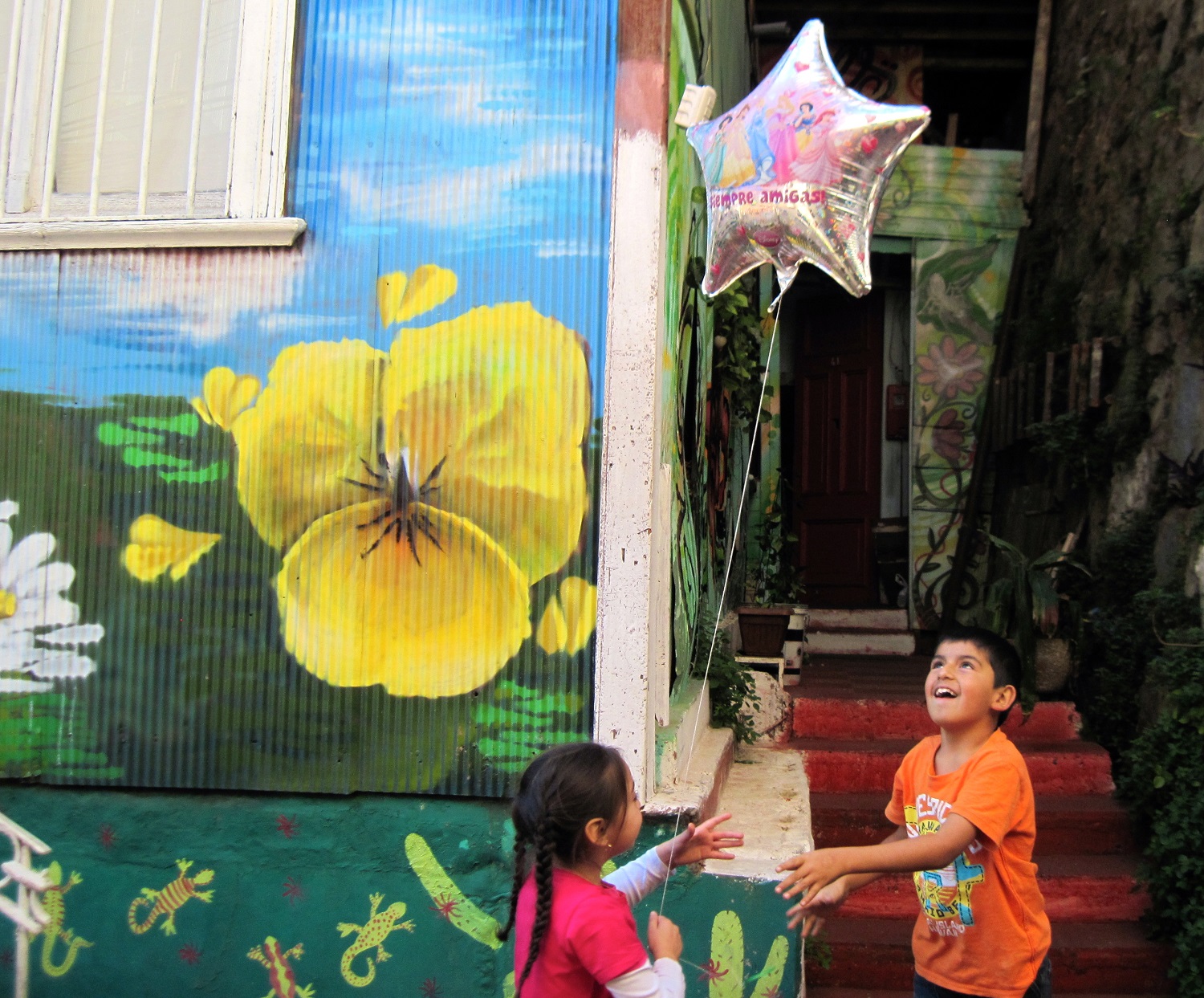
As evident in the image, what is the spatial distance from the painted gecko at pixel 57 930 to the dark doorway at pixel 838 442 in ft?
22.8

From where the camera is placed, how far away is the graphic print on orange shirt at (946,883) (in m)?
2.39

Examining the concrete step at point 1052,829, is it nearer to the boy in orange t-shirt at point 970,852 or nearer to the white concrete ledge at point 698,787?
the white concrete ledge at point 698,787

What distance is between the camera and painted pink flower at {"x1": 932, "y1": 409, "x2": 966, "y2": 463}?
8.79 meters

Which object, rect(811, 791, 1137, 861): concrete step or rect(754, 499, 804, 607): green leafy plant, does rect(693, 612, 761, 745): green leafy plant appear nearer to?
rect(811, 791, 1137, 861): concrete step

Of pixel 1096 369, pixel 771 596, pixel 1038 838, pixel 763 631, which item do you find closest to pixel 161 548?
pixel 763 631

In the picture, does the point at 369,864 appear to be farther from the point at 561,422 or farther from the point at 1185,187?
the point at 1185,187

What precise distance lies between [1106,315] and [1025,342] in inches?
52.6

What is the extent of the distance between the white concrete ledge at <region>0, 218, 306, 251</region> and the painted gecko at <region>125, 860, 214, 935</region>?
2.27 metres

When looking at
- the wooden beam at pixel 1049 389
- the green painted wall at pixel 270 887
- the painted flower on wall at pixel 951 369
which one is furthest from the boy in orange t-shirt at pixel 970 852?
the painted flower on wall at pixel 951 369

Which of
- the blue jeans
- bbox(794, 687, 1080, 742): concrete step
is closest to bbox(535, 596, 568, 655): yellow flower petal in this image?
the blue jeans

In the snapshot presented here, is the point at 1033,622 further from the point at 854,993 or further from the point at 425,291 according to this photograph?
the point at 425,291

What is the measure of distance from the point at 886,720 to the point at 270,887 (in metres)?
3.33

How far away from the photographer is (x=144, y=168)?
4.07m

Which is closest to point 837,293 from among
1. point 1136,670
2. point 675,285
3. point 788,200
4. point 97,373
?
point 1136,670
